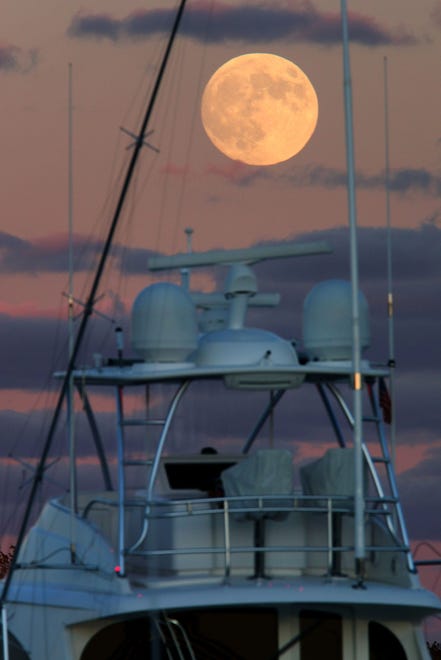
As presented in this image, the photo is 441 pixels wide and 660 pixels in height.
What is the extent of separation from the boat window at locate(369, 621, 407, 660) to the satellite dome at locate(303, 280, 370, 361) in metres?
3.48

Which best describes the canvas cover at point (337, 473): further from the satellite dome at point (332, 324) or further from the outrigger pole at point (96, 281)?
the outrigger pole at point (96, 281)

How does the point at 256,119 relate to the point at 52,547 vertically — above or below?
above

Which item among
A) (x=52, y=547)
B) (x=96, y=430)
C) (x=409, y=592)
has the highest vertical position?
(x=96, y=430)

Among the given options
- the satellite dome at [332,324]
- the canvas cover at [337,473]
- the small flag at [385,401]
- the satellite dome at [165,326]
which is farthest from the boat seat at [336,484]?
the satellite dome at [165,326]

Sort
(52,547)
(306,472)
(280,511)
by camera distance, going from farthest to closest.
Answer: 1. (52,547)
2. (306,472)
3. (280,511)

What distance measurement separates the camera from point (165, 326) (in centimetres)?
2584

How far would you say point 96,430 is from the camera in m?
29.7

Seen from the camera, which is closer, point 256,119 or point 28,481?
point 28,481

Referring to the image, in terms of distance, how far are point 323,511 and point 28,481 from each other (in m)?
4.23

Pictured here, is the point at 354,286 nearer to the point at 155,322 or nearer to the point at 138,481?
the point at 155,322

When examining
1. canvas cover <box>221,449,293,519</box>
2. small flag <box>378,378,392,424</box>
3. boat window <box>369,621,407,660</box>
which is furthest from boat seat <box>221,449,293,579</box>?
small flag <box>378,378,392,424</box>

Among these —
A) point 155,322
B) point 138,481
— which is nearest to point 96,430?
point 138,481

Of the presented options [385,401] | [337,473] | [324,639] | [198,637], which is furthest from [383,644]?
[385,401]

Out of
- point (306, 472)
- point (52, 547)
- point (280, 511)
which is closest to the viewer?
point (280, 511)
